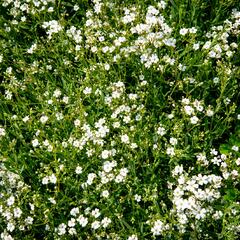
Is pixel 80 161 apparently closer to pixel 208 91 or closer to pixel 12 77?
pixel 12 77

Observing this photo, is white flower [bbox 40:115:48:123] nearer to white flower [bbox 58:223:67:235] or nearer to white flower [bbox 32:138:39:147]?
white flower [bbox 32:138:39:147]

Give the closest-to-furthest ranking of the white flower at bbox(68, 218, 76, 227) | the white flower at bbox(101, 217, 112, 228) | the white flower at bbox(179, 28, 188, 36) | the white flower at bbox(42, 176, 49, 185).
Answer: the white flower at bbox(101, 217, 112, 228), the white flower at bbox(68, 218, 76, 227), the white flower at bbox(42, 176, 49, 185), the white flower at bbox(179, 28, 188, 36)

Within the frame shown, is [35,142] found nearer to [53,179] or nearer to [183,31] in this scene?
[53,179]

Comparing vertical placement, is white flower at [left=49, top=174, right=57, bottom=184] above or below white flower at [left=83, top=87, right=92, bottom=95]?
below

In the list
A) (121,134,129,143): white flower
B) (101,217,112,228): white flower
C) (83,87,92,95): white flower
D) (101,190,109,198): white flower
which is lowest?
(101,217,112,228): white flower

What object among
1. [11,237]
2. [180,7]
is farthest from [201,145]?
[11,237]

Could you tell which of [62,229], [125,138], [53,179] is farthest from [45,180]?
[125,138]

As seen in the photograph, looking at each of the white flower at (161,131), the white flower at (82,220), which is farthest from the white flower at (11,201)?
the white flower at (161,131)

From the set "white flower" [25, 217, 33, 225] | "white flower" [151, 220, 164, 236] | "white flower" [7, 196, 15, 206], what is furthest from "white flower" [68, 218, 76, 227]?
"white flower" [151, 220, 164, 236]

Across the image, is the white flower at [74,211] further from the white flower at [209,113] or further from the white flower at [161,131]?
the white flower at [209,113]
